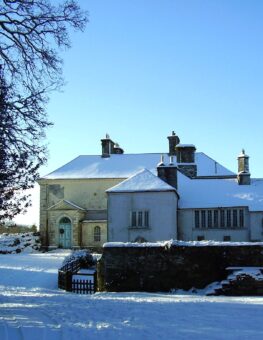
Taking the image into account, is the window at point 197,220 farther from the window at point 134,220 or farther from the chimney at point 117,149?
the chimney at point 117,149

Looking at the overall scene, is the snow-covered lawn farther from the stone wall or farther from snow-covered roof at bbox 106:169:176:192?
snow-covered roof at bbox 106:169:176:192

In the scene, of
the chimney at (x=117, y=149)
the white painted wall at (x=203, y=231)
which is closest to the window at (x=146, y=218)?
the white painted wall at (x=203, y=231)

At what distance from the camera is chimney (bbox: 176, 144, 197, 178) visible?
4916cm

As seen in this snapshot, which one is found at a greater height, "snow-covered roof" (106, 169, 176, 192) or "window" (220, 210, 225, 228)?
"snow-covered roof" (106, 169, 176, 192)

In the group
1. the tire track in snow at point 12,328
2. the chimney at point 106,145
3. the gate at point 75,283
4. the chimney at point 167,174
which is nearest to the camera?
the tire track in snow at point 12,328

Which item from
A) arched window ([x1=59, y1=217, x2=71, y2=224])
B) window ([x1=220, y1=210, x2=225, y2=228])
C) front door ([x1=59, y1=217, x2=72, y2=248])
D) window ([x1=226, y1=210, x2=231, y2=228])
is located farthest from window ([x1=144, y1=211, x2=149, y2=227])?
arched window ([x1=59, y1=217, x2=71, y2=224])

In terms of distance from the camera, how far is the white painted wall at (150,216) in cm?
→ 3762

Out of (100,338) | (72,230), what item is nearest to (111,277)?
(100,338)

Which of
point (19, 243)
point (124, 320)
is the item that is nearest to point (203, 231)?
point (19, 243)

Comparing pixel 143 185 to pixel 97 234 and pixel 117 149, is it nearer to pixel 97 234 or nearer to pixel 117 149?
pixel 97 234

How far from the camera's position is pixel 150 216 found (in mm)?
37688

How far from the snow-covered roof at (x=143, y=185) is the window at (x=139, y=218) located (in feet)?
5.26

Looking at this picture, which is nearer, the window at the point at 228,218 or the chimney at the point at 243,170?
the window at the point at 228,218

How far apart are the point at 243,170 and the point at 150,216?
34.6 ft
